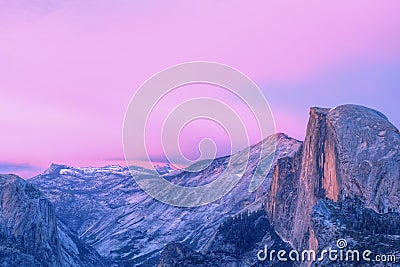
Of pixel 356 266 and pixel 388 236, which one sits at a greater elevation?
pixel 388 236

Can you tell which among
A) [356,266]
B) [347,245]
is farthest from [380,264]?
[347,245]

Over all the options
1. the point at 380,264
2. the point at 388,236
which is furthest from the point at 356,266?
the point at 388,236

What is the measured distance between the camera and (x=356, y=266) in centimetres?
17862

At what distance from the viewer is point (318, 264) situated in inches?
7584

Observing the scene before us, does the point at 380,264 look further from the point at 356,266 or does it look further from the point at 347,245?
the point at 347,245

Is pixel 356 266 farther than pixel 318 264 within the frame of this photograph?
No

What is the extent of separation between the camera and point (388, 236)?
196875 mm

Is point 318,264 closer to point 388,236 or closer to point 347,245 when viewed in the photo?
point 347,245

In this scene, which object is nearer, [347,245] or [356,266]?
[356,266]

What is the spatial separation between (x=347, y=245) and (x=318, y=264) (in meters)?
10.9

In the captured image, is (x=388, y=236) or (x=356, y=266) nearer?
(x=356, y=266)

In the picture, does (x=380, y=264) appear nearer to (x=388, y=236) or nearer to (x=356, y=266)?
(x=356, y=266)

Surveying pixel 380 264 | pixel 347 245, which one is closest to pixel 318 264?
pixel 347 245

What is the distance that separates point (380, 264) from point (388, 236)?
24.2 metres
